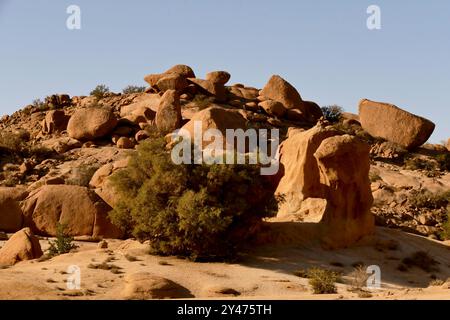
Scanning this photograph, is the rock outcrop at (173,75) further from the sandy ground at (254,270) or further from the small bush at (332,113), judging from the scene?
the sandy ground at (254,270)

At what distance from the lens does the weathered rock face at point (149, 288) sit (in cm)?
1426

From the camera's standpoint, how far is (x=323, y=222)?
21953mm

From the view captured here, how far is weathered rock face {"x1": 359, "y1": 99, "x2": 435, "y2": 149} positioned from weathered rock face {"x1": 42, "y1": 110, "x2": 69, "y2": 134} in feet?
60.8

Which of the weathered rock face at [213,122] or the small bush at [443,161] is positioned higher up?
the weathered rock face at [213,122]

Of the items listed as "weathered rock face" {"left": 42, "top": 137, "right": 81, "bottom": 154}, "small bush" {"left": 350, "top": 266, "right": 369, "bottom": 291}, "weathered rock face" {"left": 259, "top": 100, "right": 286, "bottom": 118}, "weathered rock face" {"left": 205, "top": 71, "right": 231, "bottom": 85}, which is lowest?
"small bush" {"left": 350, "top": 266, "right": 369, "bottom": 291}

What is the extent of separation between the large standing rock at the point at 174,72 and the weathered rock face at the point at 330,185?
19.9 meters

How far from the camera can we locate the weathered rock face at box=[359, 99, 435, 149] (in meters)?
38.4

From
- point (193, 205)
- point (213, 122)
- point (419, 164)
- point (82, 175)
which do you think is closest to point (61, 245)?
point (193, 205)

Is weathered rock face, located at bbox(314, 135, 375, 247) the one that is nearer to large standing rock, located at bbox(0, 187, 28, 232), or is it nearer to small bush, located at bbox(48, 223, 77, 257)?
small bush, located at bbox(48, 223, 77, 257)

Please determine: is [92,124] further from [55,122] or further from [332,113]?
[332,113]

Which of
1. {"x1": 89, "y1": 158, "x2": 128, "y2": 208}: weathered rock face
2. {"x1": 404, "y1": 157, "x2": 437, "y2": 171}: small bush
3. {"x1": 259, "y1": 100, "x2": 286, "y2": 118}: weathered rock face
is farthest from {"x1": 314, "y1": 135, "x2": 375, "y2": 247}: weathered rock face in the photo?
{"x1": 259, "y1": 100, "x2": 286, "y2": 118}: weathered rock face

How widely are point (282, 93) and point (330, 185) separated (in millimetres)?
21849

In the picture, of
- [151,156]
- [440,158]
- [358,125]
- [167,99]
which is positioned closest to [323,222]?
[151,156]

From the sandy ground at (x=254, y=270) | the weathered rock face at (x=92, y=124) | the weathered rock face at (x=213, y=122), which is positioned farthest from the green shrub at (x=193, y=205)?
the weathered rock face at (x=92, y=124)
